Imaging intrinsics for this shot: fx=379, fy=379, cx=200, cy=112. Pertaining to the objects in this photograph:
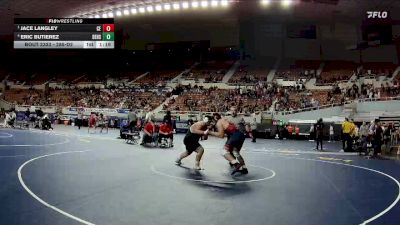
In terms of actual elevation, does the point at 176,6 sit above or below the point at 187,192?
above

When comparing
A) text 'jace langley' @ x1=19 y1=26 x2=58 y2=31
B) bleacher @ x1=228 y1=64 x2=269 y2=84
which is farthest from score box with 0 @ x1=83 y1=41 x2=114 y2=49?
bleacher @ x1=228 y1=64 x2=269 y2=84

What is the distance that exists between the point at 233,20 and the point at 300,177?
30.6m

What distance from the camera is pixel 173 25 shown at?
4116cm

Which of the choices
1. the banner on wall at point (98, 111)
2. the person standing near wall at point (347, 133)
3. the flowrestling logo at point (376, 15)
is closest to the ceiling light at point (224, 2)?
the flowrestling logo at point (376, 15)

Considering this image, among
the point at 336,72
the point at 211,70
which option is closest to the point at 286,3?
the point at 336,72

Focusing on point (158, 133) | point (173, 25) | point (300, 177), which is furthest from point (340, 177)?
point (173, 25)

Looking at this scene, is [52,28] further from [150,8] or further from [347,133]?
[150,8]

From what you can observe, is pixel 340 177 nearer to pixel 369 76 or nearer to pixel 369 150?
pixel 369 150
